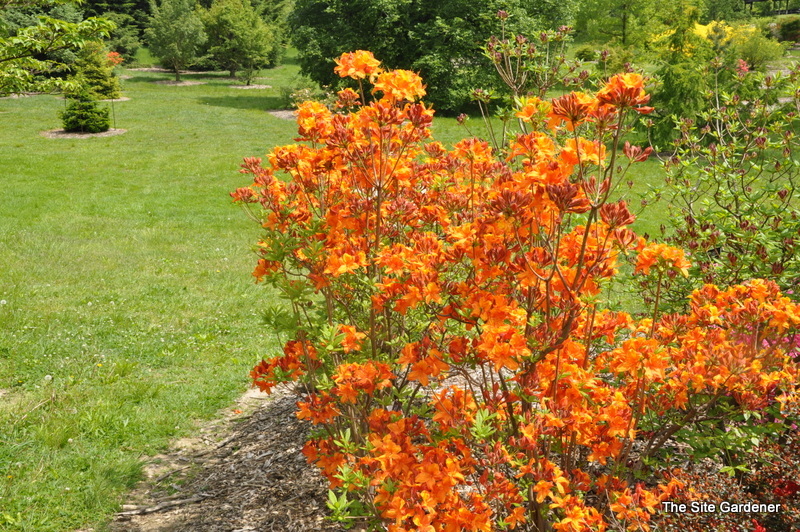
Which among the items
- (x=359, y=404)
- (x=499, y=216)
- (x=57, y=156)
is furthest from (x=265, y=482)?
(x=57, y=156)

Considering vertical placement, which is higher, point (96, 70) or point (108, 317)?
point (96, 70)

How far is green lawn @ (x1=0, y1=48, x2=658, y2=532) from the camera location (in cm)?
368

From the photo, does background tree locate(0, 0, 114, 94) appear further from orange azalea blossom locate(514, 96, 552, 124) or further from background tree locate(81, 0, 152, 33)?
background tree locate(81, 0, 152, 33)

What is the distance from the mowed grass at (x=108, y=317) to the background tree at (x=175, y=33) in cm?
1714

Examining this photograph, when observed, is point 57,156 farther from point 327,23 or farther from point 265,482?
point 265,482

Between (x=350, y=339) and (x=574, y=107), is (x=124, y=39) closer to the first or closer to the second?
(x=350, y=339)

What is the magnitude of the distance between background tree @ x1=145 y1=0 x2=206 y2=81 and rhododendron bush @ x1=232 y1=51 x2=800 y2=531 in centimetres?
3124

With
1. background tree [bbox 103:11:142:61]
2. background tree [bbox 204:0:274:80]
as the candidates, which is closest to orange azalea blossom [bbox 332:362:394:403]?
background tree [bbox 204:0:274:80]

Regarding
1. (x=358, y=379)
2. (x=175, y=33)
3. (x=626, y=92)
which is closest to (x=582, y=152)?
(x=626, y=92)

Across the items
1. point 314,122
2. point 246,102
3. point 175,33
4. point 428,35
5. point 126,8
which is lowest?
point 314,122

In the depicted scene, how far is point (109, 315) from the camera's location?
6.10 meters

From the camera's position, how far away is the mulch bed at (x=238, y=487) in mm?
3041

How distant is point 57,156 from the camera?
14273 millimetres

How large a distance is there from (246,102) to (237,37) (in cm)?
743
